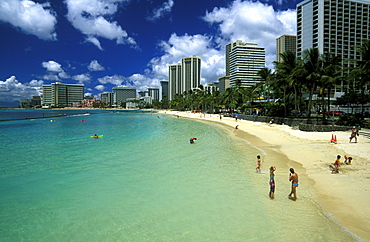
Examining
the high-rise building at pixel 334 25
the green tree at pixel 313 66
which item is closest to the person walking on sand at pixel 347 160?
the green tree at pixel 313 66

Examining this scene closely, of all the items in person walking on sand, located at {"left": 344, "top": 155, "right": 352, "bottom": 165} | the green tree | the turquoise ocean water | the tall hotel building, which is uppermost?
the tall hotel building

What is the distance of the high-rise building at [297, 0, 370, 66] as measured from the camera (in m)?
87.3

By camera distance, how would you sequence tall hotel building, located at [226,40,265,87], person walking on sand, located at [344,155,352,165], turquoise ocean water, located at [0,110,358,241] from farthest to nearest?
1. tall hotel building, located at [226,40,265,87]
2. person walking on sand, located at [344,155,352,165]
3. turquoise ocean water, located at [0,110,358,241]

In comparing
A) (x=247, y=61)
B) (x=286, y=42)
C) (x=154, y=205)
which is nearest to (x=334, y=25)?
(x=247, y=61)

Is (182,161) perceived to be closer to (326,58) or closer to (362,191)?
(362,191)

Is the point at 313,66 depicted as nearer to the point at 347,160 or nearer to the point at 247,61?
the point at 347,160

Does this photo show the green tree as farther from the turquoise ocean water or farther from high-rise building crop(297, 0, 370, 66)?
high-rise building crop(297, 0, 370, 66)

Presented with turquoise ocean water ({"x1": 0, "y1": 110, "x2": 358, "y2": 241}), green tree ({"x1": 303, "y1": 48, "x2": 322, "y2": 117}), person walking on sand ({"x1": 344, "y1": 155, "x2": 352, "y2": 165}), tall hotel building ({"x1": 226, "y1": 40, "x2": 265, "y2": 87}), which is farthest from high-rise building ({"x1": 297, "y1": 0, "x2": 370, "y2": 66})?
turquoise ocean water ({"x1": 0, "y1": 110, "x2": 358, "y2": 241})

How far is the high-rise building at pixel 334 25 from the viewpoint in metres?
87.3

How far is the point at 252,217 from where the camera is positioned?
798 cm

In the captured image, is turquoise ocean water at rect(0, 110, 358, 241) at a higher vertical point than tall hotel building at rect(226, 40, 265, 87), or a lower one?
lower

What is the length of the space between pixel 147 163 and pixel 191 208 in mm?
7742

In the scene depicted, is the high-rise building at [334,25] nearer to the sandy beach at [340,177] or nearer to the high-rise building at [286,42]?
the sandy beach at [340,177]

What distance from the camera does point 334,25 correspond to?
290 feet
